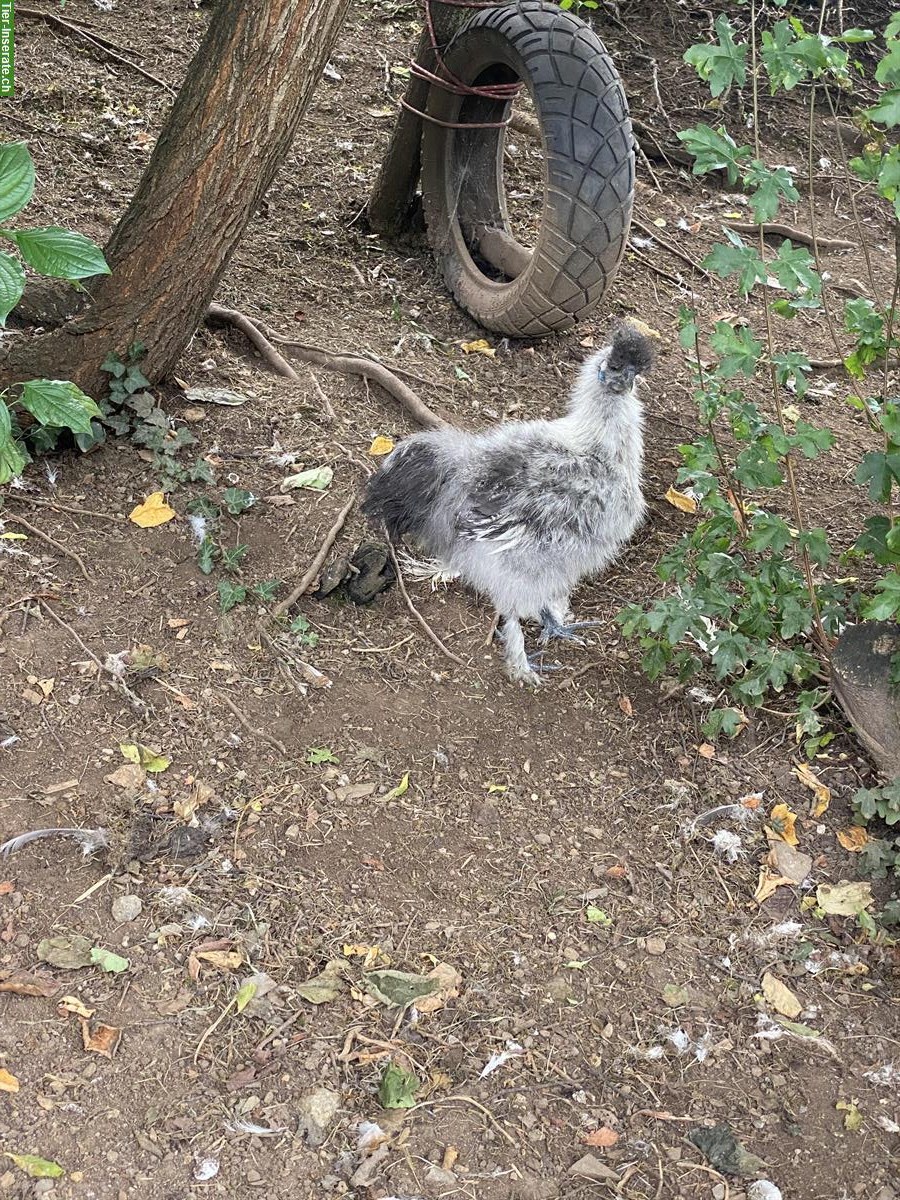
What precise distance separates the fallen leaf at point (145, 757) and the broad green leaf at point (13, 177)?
5.33 ft

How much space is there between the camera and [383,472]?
4266 millimetres

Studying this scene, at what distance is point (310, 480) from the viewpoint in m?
4.68

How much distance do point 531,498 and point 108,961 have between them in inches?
82.9

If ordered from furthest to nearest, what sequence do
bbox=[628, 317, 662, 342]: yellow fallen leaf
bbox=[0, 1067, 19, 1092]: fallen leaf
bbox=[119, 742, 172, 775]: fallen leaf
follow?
bbox=[628, 317, 662, 342]: yellow fallen leaf < bbox=[119, 742, 172, 775]: fallen leaf < bbox=[0, 1067, 19, 1092]: fallen leaf

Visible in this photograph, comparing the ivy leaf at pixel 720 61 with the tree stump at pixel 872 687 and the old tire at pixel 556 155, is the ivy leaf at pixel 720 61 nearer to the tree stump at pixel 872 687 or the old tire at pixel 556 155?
the tree stump at pixel 872 687

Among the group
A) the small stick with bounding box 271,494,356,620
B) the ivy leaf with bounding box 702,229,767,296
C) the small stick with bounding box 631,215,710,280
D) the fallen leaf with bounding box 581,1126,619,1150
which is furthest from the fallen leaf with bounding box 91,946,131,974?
the small stick with bounding box 631,215,710,280

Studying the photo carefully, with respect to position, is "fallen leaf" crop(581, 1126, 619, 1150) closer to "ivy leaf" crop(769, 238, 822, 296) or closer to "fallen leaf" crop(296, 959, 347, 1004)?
"fallen leaf" crop(296, 959, 347, 1004)

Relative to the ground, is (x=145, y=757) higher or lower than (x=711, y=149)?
lower

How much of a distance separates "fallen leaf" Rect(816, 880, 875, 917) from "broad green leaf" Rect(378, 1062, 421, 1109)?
1.41 metres

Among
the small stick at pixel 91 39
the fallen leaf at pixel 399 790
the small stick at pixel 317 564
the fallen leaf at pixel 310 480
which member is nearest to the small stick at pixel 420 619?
the small stick at pixel 317 564

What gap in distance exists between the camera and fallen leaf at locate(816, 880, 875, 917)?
3475 millimetres

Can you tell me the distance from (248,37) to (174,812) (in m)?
2.83

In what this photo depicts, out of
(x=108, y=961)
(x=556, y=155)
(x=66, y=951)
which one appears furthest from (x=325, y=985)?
(x=556, y=155)

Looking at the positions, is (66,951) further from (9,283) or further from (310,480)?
(310,480)
